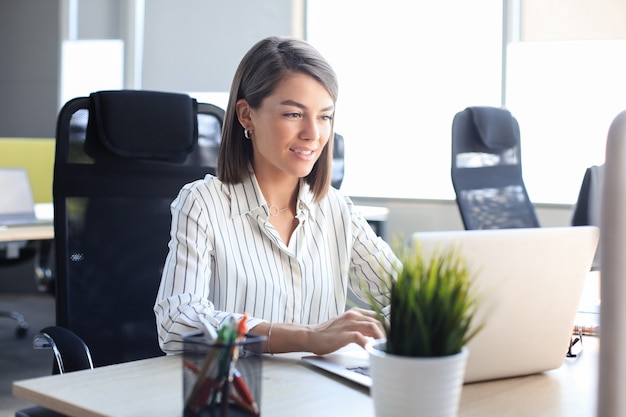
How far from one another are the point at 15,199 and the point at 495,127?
7.45 feet

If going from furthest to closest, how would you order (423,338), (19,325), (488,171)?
(19,325) < (488,171) < (423,338)

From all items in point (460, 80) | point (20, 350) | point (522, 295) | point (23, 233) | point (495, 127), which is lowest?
point (20, 350)

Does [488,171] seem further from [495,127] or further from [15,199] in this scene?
[15,199]

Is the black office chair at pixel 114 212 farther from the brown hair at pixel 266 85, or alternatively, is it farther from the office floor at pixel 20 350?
the office floor at pixel 20 350

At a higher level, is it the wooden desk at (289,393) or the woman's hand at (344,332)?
the woman's hand at (344,332)

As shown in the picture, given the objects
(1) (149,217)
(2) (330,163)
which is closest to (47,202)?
(1) (149,217)

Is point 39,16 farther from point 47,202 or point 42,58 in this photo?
point 47,202

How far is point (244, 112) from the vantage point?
1.81 meters

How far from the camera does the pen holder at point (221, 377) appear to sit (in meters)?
0.96

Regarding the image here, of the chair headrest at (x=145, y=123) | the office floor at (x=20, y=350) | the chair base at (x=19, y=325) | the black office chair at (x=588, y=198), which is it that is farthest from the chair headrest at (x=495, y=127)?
the chair base at (x=19, y=325)

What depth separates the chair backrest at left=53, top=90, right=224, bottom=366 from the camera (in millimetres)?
1904

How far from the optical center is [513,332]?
1.24 m

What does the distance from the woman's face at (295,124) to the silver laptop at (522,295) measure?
519 millimetres

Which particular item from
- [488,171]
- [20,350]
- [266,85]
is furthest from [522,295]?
[20,350]
